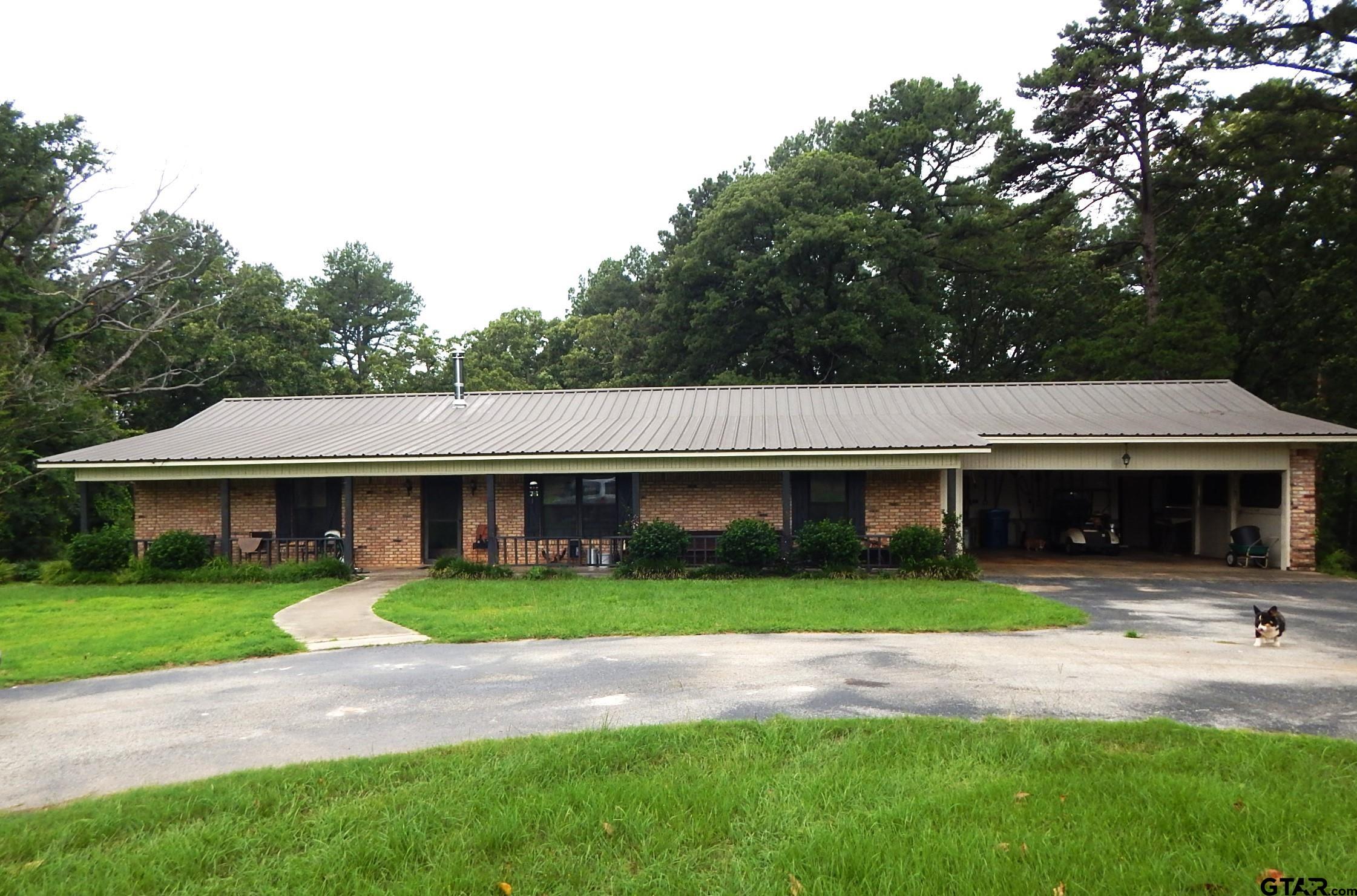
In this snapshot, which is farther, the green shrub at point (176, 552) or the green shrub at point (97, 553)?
the green shrub at point (97, 553)

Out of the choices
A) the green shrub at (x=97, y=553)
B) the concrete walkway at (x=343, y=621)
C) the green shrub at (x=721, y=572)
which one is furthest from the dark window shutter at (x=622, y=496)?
the green shrub at (x=97, y=553)

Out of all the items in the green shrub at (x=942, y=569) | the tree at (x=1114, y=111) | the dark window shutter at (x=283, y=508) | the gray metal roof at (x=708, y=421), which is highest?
the tree at (x=1114, y=111)

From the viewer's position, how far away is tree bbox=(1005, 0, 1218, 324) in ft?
89.6

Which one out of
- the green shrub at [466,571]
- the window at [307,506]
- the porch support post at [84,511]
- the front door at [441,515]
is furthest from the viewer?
the window at [307,506]

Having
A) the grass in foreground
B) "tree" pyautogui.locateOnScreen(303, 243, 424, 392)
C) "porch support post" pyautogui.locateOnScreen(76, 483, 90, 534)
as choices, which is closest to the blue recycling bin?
the grass in foreground

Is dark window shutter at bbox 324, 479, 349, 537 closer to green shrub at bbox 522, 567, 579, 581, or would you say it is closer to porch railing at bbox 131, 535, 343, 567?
porch railing at bbox 131, 535, 343, 567

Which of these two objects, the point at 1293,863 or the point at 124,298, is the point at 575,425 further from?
the point at 124,298

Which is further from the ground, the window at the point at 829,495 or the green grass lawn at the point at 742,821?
the window at the point at 829,495

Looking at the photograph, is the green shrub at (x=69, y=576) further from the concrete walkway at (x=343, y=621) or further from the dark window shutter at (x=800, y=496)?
the dark window shutter at (x=800, y=496)

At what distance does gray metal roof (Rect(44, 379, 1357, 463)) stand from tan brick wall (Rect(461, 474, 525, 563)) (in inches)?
38.7

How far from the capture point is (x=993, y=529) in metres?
21.9

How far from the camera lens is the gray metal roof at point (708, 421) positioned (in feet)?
53.9

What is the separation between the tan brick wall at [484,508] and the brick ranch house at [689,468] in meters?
0.04

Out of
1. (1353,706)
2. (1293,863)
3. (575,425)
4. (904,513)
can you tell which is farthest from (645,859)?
(575,425)
